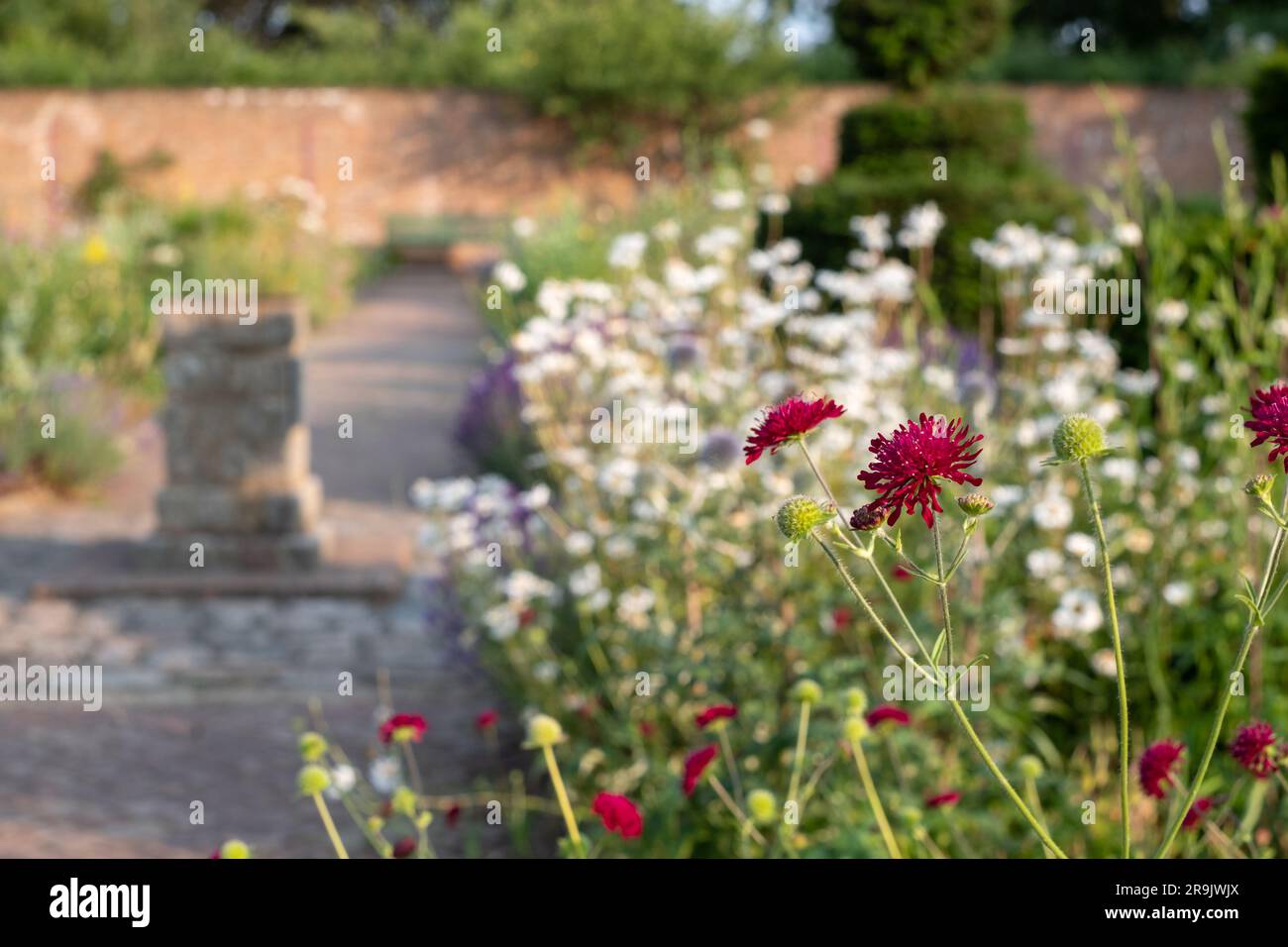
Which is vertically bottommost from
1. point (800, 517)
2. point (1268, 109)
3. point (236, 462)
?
point (800, 517)

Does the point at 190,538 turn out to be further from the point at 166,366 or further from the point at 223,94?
the point at 223,94

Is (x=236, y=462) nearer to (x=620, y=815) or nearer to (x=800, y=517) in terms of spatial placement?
(x=620, y=815)

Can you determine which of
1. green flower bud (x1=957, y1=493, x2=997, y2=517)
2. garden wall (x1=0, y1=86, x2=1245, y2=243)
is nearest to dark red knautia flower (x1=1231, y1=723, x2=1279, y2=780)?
green flower bud (x1=957, y1=493, x2=997, y2=517)

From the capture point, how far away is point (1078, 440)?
1.50 m

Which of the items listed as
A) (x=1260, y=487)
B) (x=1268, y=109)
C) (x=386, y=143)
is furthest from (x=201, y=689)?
(x=386, y=143)

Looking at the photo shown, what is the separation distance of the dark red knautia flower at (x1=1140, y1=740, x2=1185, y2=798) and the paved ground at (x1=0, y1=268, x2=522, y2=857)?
2120mm

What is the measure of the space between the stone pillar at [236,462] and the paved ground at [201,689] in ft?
0.99

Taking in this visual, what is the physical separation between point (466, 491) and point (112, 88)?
68.8 feet

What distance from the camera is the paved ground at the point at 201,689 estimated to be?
3.88 metres

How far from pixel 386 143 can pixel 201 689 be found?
19.2 meters

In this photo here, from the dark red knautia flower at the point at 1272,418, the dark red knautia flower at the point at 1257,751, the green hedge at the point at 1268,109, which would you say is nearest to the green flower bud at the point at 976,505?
the dark red knautia flower at the point at 1272,418

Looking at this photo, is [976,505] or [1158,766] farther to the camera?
[1158,766]

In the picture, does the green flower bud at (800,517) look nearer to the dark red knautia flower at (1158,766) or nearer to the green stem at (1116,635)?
the green stem at (1116,635)
